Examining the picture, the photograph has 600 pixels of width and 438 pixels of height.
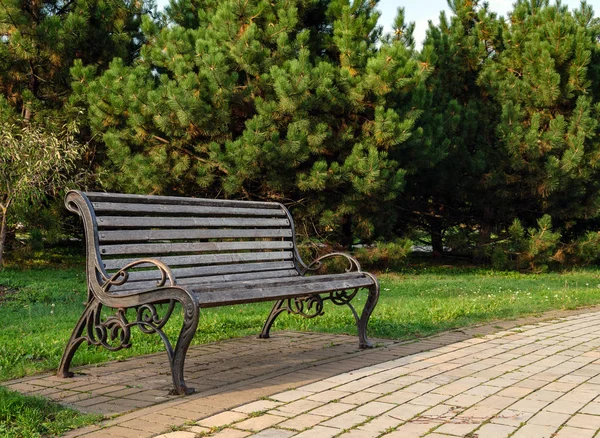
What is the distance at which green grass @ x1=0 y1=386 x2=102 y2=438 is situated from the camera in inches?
130

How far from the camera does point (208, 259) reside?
5.27 meters

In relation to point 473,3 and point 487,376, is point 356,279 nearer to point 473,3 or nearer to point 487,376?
point 487,376

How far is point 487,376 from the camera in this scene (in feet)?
15.4

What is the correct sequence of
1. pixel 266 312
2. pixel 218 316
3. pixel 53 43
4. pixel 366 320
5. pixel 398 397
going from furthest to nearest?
1. pixel 53 43
2. pixel 266 312
3. pixel 218 316
4. pixel 366 320
5. pixel 398 397

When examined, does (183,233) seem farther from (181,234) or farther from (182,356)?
(182,356)

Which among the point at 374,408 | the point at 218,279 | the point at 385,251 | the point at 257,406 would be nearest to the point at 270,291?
the point at 218,279

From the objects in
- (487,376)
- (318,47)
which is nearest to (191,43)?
(318,47)

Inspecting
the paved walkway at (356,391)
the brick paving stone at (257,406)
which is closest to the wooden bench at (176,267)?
the paved walkway at (356,391)

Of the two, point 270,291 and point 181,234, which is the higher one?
point 181,234

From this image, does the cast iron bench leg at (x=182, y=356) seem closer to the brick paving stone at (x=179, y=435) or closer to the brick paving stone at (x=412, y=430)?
the brick paving stone at (x=179, y=435)

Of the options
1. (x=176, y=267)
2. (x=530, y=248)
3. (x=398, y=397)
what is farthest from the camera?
(x=530, y=248)

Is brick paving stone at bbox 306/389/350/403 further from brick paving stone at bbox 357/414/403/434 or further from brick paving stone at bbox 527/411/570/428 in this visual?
brick paving stone at bbox 527/411/570/428

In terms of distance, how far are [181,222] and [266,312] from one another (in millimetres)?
3245

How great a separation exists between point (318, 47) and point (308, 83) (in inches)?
84.1
